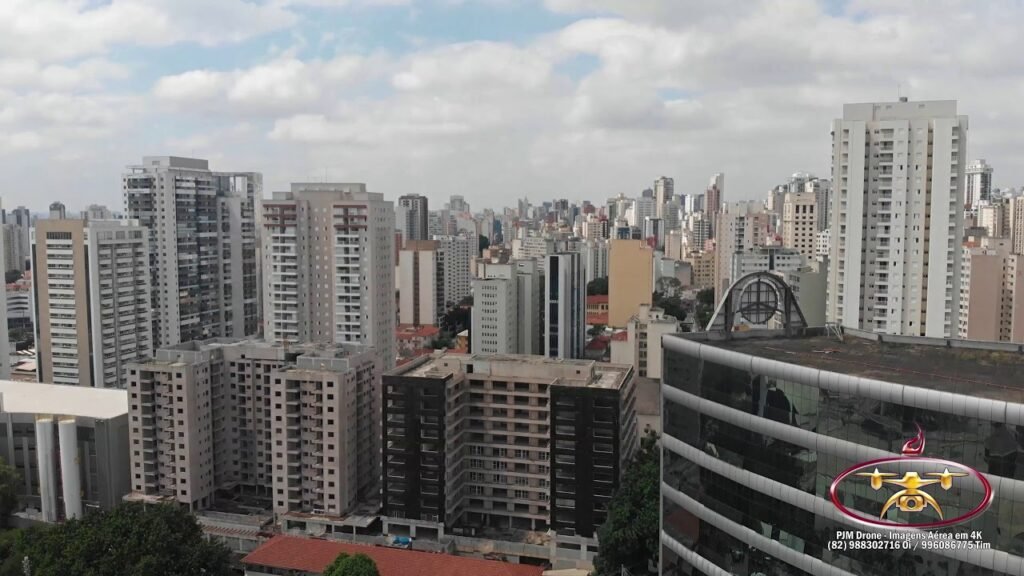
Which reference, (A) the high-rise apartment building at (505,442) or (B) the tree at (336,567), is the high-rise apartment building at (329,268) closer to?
(A) the high-rise apartment building at (505,442)

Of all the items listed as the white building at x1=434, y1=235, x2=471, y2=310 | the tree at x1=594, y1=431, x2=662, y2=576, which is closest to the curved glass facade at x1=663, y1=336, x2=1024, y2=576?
the tree at x1=594, y1=431, x2=662, y2=576

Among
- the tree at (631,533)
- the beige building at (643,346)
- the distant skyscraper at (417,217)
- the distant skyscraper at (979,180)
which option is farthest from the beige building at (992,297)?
the distant skyscraper at (417,217)

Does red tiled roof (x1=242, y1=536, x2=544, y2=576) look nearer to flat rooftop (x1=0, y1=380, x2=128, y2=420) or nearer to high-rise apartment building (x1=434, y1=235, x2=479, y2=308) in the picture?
flat rooftop (x1=0, y1=380, x2=128, y2=420)

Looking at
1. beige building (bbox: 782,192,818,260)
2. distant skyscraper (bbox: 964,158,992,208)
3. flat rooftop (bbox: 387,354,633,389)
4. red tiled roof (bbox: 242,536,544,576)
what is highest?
distant skyscraper (bbox: 964,158,992,208)

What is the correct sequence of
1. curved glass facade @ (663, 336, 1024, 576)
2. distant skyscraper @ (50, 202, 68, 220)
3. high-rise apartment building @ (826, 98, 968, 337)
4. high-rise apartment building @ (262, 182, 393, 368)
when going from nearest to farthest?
curved glass facade @ (663, 336, 1024, 576), high-rise apartment building @ (826, 98, 968, 337), high-rise apartment building @ (262, 182, 393, 368), distant skyscraper @ (50, 202, 68, 220)

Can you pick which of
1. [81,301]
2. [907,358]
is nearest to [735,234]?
[81,301]
